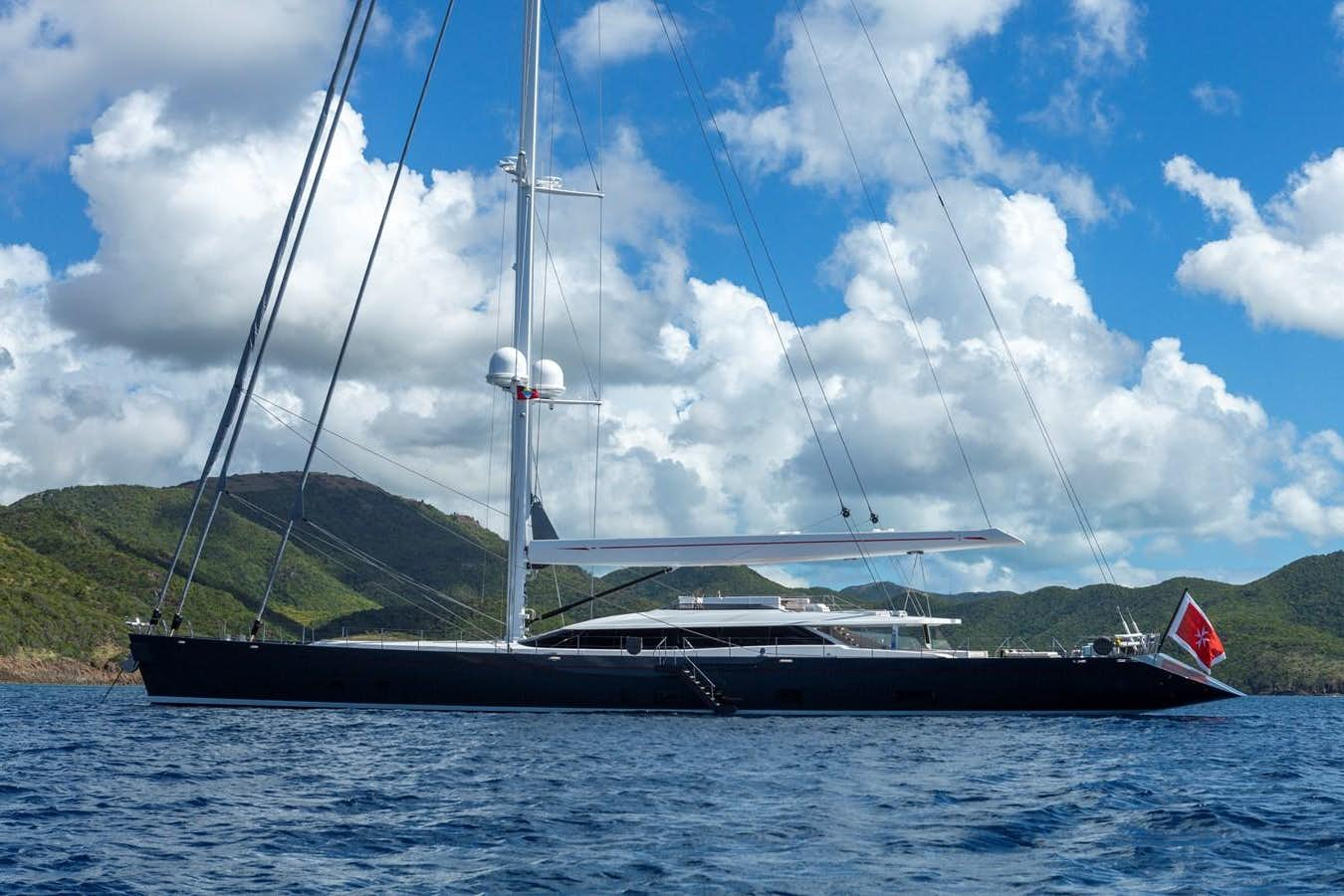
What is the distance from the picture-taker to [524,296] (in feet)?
113

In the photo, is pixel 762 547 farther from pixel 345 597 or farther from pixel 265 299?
pixel 345 597

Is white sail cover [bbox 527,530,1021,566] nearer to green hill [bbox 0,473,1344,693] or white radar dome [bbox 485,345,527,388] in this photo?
white radar dome [bbox 485,345,527,388]

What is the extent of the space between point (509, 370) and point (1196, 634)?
19.8 meters

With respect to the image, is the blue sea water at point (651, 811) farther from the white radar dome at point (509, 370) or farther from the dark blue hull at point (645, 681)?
the white radar dome at point (509, 370)

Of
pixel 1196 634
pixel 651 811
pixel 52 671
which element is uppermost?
pixel 52 671

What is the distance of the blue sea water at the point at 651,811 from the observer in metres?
11.4

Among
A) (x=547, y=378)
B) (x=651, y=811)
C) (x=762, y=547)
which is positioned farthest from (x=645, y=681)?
(x=651, y=811)

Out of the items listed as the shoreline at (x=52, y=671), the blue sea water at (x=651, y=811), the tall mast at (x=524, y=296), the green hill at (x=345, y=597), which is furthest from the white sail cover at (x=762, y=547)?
the shoreline at (x=52, y=671)

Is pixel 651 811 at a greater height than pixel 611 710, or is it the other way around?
pixel 611 710

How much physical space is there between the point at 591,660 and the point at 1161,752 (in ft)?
46.4

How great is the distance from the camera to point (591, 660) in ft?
104

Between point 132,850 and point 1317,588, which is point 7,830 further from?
point 1317,588

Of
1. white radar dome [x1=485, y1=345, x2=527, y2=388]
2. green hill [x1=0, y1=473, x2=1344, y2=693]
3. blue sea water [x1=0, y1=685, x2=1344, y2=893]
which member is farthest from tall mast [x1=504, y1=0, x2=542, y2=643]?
green hill [x1=0, y1=473, x2=1344, y2=693]

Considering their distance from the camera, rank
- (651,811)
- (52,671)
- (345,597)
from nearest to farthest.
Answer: (651,811)
(52,671)
(345,597)
